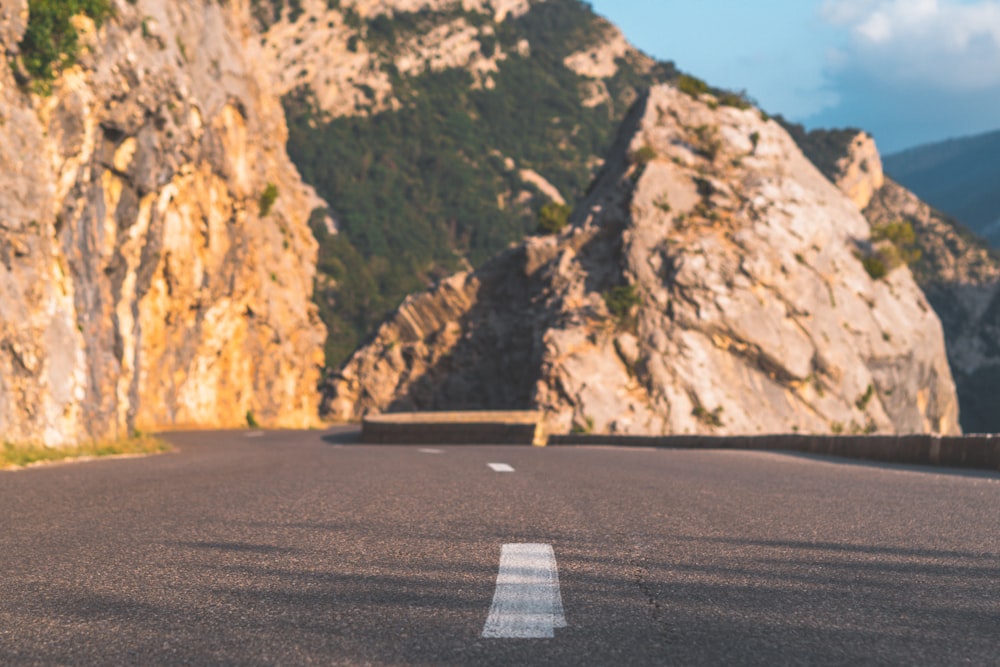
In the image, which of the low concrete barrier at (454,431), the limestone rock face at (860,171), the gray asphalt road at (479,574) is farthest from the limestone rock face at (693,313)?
the limestone rock face at (860,171)

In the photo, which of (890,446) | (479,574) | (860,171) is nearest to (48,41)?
(890,446)

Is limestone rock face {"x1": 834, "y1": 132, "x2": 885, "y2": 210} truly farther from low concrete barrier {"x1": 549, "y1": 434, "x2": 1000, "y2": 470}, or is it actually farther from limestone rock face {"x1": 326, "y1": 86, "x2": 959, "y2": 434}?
low concrete barrier {"x1": 549, "y1": 434, "x2": 1000, "y2": 470}

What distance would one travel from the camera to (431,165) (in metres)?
137

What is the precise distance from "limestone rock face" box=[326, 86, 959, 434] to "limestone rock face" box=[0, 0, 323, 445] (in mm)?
14875

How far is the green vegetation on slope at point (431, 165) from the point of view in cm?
11656

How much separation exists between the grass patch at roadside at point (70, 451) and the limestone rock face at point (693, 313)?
3224cm

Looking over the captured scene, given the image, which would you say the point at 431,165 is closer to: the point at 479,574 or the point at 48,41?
the point at 48,41

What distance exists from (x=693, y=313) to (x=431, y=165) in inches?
3496

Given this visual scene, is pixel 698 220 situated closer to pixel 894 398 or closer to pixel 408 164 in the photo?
pixel 894 398

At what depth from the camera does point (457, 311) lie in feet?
233

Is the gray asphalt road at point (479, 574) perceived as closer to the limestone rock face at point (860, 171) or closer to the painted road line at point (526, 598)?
the painted road line at point (526, 598)

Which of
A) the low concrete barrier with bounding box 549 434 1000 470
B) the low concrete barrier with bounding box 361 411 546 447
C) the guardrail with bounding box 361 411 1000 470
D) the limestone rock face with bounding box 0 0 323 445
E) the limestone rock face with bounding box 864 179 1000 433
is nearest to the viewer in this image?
the low concrete barrier with bounding box 549 434 1000 470

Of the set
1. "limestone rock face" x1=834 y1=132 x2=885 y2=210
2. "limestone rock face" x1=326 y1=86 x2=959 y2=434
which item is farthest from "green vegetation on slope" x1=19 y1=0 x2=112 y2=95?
"limestone rock face" x1=834 y1=132 x2=885 y2=210

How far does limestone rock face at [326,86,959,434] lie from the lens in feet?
172
